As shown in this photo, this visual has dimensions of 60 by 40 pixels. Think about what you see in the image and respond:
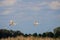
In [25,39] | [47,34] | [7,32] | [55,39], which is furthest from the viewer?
[7,32]

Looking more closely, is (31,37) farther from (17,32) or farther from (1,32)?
(1,32)

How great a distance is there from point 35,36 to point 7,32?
2.59 m

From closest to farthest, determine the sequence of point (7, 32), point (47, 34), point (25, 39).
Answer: point (25, 39) → point (47, 34) → point (7, 32)

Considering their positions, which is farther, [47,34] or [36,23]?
[47,34]

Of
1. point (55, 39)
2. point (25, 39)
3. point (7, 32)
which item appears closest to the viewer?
point (25, 39)

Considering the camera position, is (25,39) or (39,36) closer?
(25,39)

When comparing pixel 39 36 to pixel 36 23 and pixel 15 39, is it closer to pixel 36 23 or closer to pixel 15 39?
pixel 36 23

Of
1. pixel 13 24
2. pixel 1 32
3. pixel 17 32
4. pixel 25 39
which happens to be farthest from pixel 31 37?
pixel 1 32

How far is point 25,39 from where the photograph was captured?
34.3 feet

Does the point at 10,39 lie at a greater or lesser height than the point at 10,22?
lesser

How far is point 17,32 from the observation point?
1293 centimetres

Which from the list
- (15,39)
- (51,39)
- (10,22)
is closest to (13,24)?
(10,22)

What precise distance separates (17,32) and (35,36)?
187 cm

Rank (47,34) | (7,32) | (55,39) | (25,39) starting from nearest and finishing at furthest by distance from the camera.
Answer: (25,39) < (55,39) < (47,34) < (7,32)
